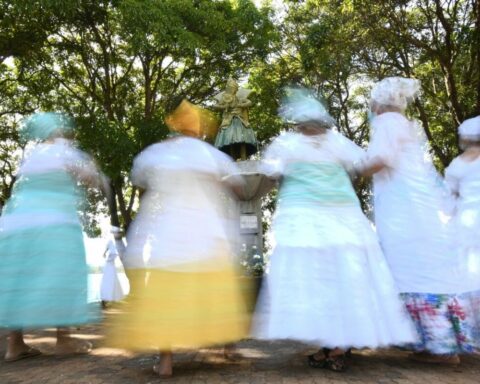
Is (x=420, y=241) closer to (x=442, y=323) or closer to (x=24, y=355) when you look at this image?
(x=442, y=323)

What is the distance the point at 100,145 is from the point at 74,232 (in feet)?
22.7

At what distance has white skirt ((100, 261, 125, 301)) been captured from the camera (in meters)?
10.7

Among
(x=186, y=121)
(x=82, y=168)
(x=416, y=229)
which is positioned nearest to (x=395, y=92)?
(x=416, y=229)

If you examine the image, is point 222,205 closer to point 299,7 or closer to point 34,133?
point 34,133

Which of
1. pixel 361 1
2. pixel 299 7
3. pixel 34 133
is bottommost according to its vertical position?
pixel 34 133

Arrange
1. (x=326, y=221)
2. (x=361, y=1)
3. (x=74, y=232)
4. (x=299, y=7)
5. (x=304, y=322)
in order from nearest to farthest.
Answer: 1. (x=304, y=322)
2. (x=326, y=221)
3. (x=74, y=232)
4. (x=361, y=1)
5. (x=299, y=7)

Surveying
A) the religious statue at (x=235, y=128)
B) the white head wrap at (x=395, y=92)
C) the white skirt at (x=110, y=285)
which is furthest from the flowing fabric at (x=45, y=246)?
the white skirt at (x=110, y=285)

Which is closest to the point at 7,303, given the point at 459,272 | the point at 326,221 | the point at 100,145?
the point at 326,221

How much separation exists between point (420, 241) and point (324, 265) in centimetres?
90

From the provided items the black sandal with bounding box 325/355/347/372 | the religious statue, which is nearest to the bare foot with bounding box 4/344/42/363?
the black sandal with bounding box 325/355/347/372

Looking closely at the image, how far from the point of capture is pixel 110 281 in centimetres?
Result: 1075

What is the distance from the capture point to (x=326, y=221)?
3406 mm

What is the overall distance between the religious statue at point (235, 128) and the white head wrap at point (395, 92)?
18.4 feet

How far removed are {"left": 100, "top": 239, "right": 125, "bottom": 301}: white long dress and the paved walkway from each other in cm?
644
